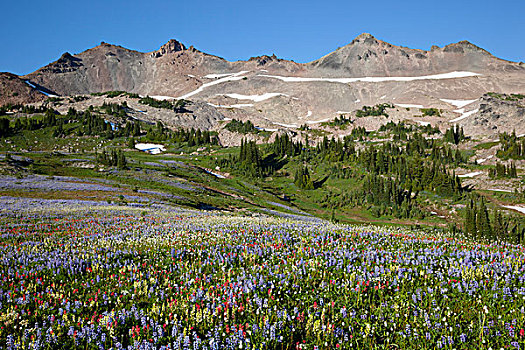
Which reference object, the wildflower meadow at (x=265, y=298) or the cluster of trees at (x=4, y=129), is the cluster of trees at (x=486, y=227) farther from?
the cluster of trees at (x=4, y=129)

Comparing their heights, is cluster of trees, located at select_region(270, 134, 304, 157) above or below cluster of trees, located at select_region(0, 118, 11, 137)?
below

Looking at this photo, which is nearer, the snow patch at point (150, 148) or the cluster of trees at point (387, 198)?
the cluster of trees at point (387, 198)

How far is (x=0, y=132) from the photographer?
175 metres

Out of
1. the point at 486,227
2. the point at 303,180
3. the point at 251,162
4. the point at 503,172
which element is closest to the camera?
the point at 486,227

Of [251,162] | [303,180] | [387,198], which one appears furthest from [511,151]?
[251,162]

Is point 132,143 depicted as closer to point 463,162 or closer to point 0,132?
point 0,132

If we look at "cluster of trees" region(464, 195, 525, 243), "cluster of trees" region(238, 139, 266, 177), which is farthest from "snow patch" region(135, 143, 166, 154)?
"cluster of trees" region(464, 195, 525, 243)

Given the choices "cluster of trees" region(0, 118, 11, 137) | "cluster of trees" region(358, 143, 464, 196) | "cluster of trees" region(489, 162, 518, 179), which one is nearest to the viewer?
"cluster of trees" region(358, 143, 464, 196)

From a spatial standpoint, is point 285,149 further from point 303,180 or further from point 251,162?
point 303,180

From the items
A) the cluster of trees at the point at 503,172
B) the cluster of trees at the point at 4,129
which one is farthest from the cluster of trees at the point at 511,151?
the cluster of trees at the point at 4,129

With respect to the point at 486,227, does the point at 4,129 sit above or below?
above

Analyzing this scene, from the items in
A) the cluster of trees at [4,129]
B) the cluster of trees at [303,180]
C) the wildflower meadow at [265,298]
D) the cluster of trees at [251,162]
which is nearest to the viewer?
the wildflower meadow at [265,298]

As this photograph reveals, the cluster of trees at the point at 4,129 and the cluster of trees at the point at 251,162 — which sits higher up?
the cluster of trees at the point at 4,129

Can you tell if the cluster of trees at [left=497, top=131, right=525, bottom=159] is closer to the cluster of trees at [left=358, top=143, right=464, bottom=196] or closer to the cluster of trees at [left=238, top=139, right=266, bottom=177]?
the cluster of trees at [left=358, top=143, right=464, bottom=196]
